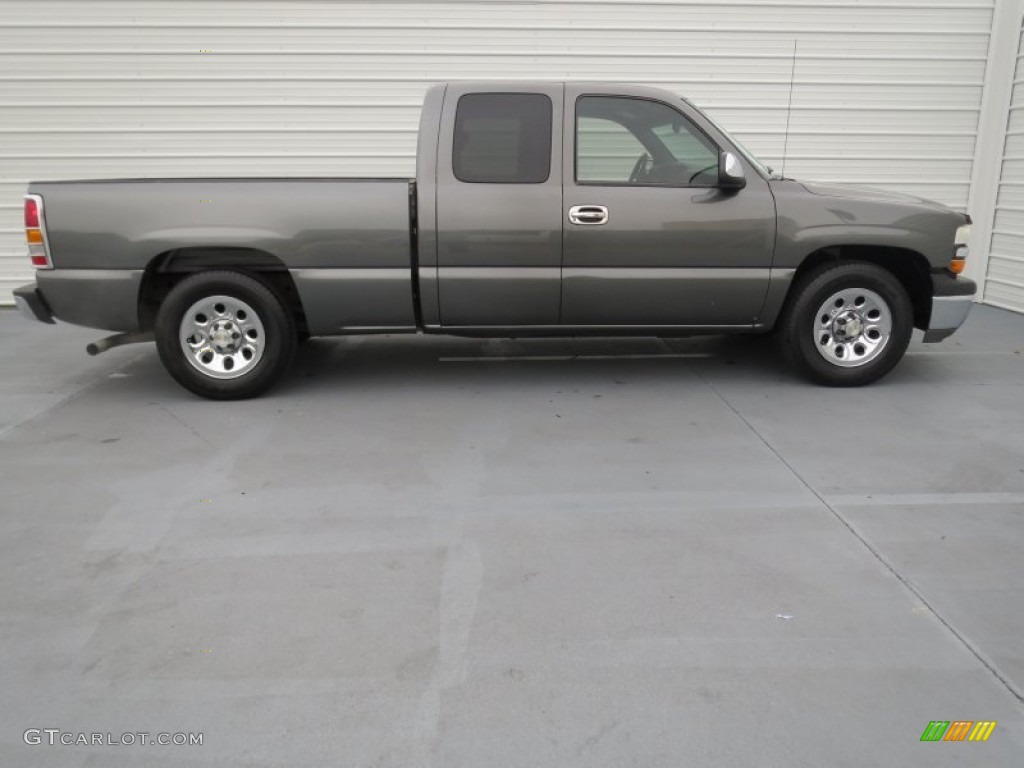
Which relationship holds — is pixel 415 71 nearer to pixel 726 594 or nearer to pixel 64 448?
pixel 64 448

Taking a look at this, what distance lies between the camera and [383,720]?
7.80 ft

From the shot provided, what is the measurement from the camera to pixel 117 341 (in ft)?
17.8

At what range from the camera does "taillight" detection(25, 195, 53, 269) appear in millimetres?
5008

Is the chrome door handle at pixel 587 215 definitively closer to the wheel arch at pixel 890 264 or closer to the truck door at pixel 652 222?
the truck door at pixel 652 222

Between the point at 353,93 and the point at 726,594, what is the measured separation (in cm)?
723

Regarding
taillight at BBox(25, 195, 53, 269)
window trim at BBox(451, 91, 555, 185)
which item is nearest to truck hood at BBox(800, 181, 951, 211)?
window trim at BBox(451, 91, 555, 185)

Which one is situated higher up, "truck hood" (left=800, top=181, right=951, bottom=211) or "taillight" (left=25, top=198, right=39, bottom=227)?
"truck hood" (left=800, top=181, right=951, bottom=211)

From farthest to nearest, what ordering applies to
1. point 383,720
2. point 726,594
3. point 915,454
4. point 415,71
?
1. point 415,71
2. point 915,454
3. point 726,594
4. point 383,720

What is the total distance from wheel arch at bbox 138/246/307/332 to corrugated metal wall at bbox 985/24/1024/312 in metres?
7.63

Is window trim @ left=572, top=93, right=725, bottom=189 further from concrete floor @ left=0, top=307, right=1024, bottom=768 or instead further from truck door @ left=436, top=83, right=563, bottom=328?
concrete floor @ left=0, top=307, right=1024, bottom=768

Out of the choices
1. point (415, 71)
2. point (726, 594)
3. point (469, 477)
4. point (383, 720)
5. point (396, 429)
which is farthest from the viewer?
point (415, 71)

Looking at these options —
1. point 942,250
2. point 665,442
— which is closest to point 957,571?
point 665,442

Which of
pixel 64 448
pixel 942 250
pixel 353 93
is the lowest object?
pixel 64 448

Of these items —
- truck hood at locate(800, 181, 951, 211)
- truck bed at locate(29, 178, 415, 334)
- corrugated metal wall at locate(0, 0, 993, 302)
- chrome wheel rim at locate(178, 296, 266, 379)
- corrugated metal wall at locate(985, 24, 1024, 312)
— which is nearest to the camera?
truck bed at locate(29, 178, 415, 334)
